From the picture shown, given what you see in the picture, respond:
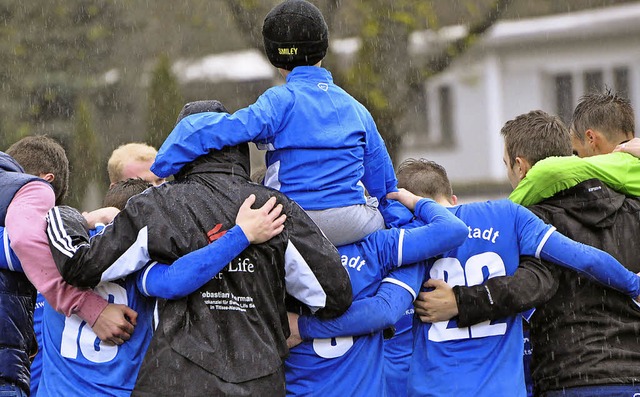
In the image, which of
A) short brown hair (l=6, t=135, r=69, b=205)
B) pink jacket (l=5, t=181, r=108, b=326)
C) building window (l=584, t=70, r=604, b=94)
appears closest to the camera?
pink jacket (l=5, t=181, r=108, b=326)

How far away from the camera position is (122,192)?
17.3ft

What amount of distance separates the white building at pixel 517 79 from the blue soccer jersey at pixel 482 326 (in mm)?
18922

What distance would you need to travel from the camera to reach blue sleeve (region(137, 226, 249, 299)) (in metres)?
4.05

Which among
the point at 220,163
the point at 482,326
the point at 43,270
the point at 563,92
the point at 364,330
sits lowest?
the point at 563,92

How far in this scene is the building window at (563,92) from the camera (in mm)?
25484

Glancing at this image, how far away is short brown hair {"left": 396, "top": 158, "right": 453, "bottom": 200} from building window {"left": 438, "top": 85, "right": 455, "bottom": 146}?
22243mm

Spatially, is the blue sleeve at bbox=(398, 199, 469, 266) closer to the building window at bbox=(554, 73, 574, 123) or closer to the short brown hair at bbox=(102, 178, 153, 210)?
the short brown hair at bbox=(102, 178, 153, 210)

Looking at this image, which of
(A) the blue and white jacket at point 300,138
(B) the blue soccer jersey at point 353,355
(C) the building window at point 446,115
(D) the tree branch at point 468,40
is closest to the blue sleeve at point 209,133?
(A) the blue and white jacket at point 300,138

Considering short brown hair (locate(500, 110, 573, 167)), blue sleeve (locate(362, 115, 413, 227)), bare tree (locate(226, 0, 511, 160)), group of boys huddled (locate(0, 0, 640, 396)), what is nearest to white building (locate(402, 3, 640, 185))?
bare tree (locate(226, 0, 511, 160))

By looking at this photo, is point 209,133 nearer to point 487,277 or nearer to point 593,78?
point 487,277

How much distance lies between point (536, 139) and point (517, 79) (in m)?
21.1

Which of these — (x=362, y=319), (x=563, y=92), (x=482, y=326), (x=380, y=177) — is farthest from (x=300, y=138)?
(x=563, y=92)

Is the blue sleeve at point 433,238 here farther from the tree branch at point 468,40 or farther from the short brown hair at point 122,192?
the tree branch at point 468,40

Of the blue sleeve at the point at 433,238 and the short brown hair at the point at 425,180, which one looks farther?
the short brown hair at the point at 425,180
